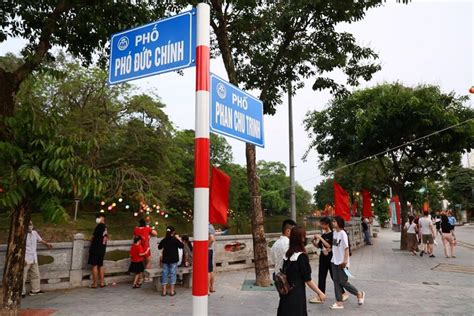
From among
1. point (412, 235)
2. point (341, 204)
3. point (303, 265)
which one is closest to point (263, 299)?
point (303, 265)

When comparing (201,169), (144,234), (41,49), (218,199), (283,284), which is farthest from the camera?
(144,234)

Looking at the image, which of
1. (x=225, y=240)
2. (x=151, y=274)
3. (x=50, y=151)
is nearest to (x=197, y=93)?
(x=50, y=151)

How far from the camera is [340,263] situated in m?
6.64

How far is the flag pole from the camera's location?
2354 mm

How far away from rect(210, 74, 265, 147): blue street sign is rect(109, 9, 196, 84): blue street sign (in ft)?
1.02

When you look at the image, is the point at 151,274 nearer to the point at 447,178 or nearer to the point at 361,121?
the point at 361,121

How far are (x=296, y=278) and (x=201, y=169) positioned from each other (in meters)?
2.44

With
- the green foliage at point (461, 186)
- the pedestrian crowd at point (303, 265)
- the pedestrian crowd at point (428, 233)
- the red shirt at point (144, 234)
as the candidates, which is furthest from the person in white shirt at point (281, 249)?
the green foliage at point (461, 186)

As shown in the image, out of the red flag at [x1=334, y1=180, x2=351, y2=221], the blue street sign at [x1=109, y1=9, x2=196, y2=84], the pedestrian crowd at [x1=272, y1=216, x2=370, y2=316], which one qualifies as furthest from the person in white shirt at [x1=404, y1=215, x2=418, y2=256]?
the blue street sign at [x1=109, y1=9, x2=196, y2=84]

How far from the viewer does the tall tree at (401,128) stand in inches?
581

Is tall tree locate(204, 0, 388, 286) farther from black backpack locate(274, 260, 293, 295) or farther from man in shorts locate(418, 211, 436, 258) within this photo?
man in shorts locate(418, 211, 436, 258)

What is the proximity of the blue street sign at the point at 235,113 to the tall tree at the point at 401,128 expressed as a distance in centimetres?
1154

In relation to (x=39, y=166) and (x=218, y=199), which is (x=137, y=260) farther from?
(x=39, y=166)

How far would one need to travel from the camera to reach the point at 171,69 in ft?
9.01
